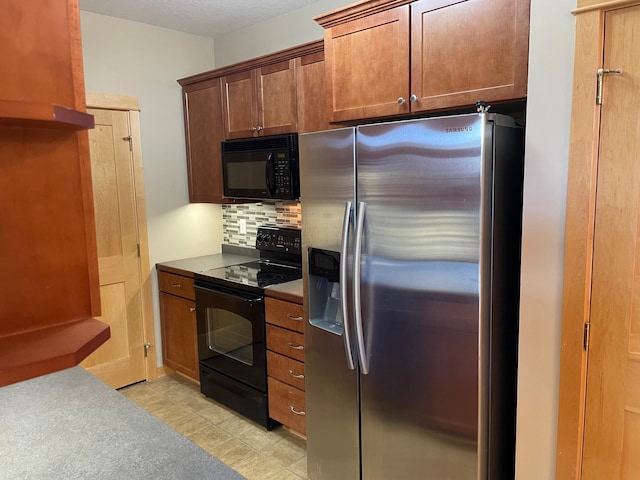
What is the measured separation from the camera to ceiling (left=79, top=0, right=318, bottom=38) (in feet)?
10.0

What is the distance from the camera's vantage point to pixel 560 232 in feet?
5.08

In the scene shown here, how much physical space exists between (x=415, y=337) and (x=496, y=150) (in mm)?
755

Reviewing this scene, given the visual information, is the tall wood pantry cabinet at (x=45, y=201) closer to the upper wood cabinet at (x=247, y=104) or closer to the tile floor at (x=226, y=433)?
the upper wood cabinet at (x=247, y=104)

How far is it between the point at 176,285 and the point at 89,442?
2358mm

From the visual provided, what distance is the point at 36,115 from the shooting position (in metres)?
0.70

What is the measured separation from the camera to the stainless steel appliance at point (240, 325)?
2.91 m

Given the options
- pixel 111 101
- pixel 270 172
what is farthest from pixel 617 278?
pixel 111 101

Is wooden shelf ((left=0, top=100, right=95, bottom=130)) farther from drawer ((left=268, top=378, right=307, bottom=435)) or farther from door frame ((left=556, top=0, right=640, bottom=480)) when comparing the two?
drawer ((left=268, top=378, right=307, bottom=435))

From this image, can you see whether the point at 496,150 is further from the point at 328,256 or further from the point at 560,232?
the point at 328,256

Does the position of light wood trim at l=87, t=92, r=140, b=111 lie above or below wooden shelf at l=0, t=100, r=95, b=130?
above

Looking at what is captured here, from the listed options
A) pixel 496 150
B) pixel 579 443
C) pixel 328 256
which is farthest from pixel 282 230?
pixel 579 443

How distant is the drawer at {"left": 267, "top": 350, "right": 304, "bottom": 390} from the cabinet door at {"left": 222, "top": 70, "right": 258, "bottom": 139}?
1445 millimetres

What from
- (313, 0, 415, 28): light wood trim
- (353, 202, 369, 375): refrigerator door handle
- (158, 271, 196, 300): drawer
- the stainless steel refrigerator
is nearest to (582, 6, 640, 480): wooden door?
the stainless steel refrigerator

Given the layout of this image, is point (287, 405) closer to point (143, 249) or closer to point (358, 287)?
point (358, 287)
